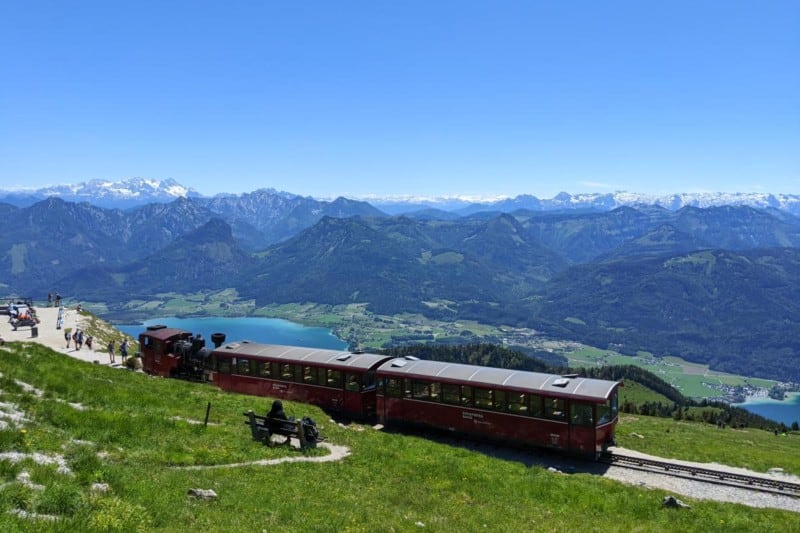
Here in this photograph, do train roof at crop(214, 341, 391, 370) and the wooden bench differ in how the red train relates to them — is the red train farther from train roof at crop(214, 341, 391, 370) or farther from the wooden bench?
the wooden bench

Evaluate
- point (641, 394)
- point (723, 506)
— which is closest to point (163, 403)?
point (723, 506)

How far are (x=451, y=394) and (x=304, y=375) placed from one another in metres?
12.2

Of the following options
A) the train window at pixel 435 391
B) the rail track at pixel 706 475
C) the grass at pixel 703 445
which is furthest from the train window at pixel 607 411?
the train window at pixel 435 391

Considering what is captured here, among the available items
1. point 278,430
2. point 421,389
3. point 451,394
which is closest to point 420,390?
point 421,389

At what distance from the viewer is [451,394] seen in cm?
3706

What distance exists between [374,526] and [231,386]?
32666mm

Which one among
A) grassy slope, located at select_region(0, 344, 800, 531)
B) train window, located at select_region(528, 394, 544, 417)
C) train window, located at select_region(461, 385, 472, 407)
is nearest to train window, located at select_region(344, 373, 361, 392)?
grassy slope, located at select_region(0, 344, 800, 531)

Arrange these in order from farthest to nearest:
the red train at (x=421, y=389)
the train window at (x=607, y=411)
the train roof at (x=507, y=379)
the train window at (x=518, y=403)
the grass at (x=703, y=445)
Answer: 1. the grass at (x=703, y=445)
2. the train window at (x=518, y=403)
3. the train roof at (x=507, y=379)
4. the red train at (x=421, y=389)
5. the train window at (x=607, y=411)

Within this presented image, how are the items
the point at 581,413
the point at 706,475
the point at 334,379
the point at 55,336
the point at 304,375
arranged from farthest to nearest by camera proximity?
the point at 55,336, the point at 304,375, the point at 334,379, the point at 581,413, the point at 706,475

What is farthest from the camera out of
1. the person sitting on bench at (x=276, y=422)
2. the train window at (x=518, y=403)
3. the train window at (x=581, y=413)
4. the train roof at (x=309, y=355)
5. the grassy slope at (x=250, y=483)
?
the train roof at (x=309, y=355)

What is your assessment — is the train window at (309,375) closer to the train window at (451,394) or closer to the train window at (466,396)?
the train window at (451,394)

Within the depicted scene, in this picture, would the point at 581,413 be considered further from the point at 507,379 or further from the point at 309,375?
the point at 309,375

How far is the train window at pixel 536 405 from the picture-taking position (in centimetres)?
3394

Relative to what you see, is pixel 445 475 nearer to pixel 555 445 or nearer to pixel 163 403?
pixel 555 445
